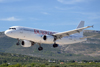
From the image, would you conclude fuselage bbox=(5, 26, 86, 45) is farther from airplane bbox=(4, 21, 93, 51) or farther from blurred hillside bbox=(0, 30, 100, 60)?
blurred hillside bbox=(0, 30, 100, 60)

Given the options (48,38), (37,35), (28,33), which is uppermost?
(28,33)

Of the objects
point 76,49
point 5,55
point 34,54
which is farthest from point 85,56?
point 5,55

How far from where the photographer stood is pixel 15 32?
54.3 m

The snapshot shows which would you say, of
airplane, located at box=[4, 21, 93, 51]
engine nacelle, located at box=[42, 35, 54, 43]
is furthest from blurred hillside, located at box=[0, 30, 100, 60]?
Result: engine nacelle, located at box=[42, 35, 54, 43]

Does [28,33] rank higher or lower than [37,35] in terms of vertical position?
higher

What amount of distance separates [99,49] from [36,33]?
9199 cm

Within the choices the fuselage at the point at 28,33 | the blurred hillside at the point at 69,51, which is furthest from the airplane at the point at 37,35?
the blurred hillside at the point at 69,51

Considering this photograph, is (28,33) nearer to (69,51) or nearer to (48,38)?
(48,38)

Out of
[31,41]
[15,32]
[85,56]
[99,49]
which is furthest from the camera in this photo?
[99,49]

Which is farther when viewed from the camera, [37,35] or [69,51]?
[69,51]

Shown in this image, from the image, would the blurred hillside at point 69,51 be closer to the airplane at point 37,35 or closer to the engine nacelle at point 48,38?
the airplane at point 37,35

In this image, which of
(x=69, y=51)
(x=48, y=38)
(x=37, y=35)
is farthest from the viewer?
(x=69, y=51)

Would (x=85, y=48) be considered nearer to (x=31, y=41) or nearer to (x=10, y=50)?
(x=10, y=50)

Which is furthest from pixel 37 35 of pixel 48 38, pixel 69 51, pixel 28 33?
pixel 69 51
